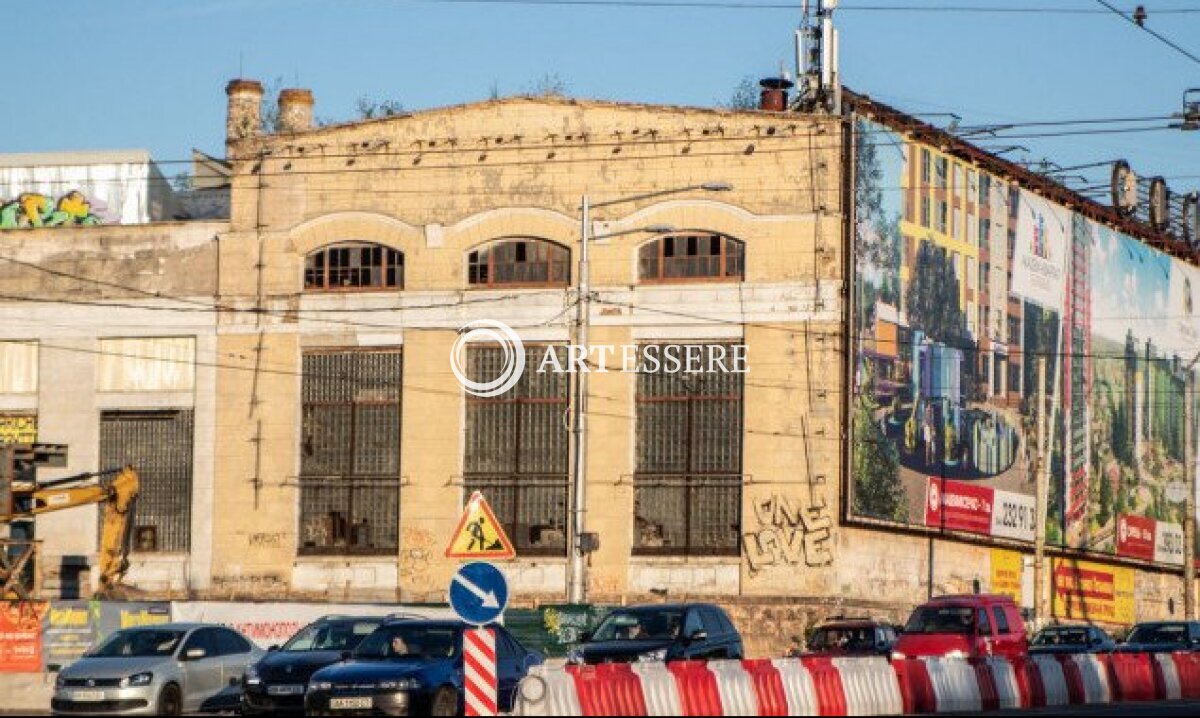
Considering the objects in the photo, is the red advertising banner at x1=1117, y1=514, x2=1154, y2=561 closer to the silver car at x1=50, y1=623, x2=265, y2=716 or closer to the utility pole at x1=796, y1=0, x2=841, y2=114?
the utility pole at x1=796, y1=0, x2=841, y2=114

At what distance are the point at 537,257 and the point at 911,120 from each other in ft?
37.8

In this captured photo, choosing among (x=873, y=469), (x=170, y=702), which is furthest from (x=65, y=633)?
(x=873, y=469)

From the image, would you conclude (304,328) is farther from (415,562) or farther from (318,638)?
(318,638)

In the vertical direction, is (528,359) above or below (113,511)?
above

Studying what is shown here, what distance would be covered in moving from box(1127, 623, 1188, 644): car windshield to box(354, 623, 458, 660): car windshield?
2015 centimetres

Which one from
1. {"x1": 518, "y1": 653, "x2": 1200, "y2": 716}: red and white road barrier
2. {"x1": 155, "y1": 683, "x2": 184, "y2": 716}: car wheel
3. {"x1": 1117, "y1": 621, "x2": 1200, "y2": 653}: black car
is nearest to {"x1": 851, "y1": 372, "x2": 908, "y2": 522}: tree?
{"x1": 1117, "y1": 621, "x2": 1200, "y2": 653}: black car

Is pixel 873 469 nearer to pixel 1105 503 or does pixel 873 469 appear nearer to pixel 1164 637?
pixel 1164 637

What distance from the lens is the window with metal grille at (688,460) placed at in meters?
60.7

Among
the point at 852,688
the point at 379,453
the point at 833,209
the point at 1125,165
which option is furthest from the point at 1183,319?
the point at 852,688

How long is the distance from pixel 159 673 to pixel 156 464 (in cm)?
3290

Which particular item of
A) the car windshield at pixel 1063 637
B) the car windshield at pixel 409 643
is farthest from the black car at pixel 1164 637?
the car windshield at pixel 409 643

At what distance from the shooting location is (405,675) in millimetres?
29453

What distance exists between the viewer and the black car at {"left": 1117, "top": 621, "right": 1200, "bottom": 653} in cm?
4531

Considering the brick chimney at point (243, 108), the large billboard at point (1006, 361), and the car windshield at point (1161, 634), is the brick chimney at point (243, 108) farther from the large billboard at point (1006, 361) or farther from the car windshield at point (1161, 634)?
the car windshield at point (1161, 634)
